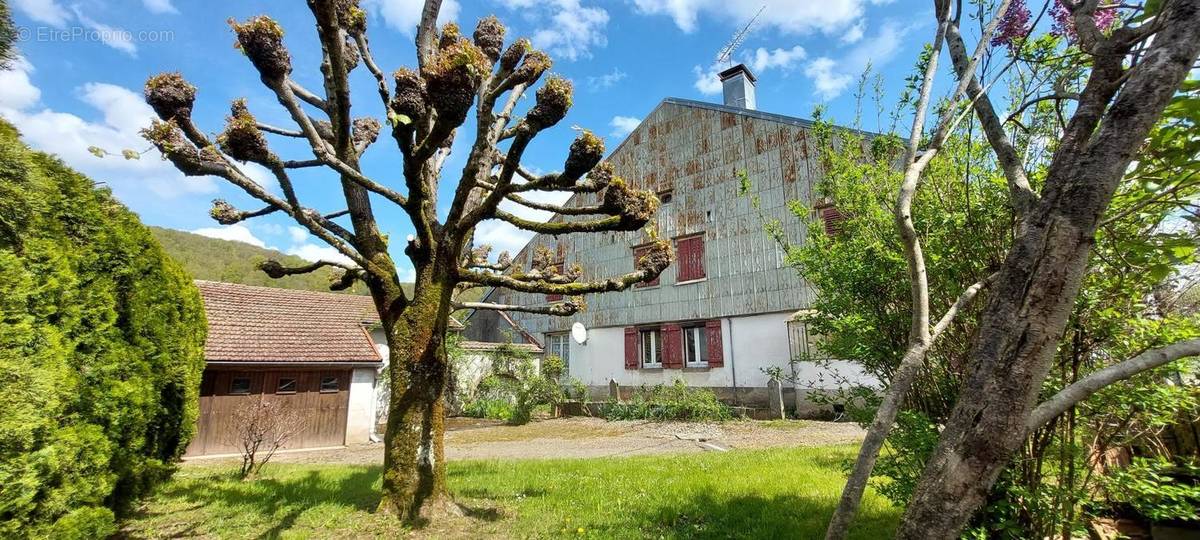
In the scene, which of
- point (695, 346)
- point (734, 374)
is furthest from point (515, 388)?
point (734, 374)

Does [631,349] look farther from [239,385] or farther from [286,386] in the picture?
[239,385]

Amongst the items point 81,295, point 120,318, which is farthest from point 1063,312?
point 120,318

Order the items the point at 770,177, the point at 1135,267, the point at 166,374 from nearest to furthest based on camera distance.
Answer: the point at 1135,267
the point at 166,374
the point at 770,177

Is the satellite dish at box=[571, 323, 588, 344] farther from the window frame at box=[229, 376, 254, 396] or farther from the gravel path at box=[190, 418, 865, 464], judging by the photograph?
the window frame at box=[229, 376, 254, 396]

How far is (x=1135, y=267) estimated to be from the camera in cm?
282

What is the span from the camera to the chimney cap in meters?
19.7

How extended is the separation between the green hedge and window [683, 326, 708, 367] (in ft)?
47.6

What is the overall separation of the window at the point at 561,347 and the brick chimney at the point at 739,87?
38.2 feet

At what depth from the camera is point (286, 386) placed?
12.7 meters

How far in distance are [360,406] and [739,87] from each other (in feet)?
57.4

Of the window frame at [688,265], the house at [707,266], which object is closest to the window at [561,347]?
the house at [707,266]

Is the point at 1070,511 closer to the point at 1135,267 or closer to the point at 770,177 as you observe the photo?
the point at 1135,267

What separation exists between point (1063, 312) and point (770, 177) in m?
15.6

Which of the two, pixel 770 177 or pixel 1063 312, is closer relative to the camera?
pixel 1063 312
